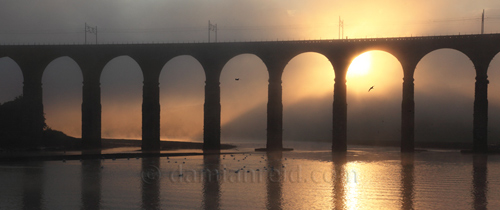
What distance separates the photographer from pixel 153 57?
2525 inches

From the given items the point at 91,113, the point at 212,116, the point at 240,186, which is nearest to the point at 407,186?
the point at 240,186

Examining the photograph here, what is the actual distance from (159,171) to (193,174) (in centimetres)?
264

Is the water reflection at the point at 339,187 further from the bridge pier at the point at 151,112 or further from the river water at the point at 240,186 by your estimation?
the bridge pier at the point at 151,112

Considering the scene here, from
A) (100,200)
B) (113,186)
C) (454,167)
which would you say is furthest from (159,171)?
(454,167)

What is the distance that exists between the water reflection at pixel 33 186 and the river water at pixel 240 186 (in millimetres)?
36

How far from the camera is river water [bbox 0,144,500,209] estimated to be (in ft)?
73.6

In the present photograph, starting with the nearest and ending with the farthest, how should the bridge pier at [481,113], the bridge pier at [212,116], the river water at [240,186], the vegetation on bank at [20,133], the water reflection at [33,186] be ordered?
the water reflection at [33,186] → the river water at [240,186] → the vegetation on bank at [20,133] → the bridge pier at [481,113] → the bridge pier at [212,116]

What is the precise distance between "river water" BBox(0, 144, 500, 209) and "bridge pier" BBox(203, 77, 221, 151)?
24.0m

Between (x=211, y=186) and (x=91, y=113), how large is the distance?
4151cm

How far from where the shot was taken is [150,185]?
88.6 ft

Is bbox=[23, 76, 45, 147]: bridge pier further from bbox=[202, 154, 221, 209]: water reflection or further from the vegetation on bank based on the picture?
bbox=[202, 154, 221, 209]: water reflection

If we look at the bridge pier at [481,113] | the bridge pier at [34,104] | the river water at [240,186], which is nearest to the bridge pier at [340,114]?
the bridge pier at [481,113]

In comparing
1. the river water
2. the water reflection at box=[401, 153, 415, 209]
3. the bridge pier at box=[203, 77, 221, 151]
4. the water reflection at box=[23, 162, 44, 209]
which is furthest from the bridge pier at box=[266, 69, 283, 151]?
the water reflection at box=[23, 162, 44, 209]

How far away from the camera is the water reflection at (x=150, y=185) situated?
72.8 ft
